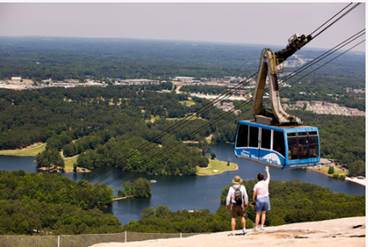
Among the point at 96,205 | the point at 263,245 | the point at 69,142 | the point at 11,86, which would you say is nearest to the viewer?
the point at 263,245

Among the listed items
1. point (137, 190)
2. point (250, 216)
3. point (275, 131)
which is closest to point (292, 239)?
point (275, 131)

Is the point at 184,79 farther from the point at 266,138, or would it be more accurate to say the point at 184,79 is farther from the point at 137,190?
the point at 266,138

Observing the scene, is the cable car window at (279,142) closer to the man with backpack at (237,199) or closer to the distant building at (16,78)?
the man with backpack at (237,199)

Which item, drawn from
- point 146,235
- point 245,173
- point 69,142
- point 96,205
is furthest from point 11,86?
point 146,235

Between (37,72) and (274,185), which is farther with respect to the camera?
(37,72)

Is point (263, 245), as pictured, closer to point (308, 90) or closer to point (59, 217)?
point (59, 217)

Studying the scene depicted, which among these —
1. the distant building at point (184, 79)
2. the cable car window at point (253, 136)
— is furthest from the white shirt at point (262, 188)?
the distant building at point (184, 79)
